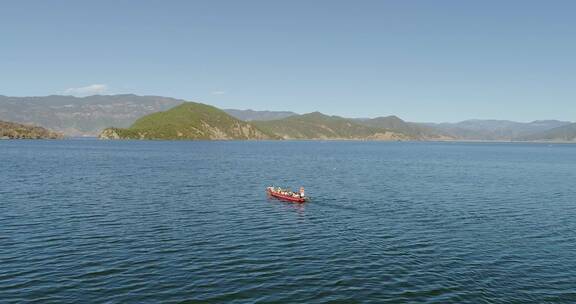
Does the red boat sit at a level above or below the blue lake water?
above

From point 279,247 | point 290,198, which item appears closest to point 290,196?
point 290,198

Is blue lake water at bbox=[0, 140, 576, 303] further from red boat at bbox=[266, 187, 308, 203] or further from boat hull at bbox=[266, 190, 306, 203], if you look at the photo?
boat hull at bbox=[266, 190, 306, 203]

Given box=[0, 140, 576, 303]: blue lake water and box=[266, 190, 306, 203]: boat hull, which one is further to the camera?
box=[266, 190, 306, 203]: boat hull

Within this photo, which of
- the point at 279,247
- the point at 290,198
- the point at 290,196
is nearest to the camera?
the point at 279,247

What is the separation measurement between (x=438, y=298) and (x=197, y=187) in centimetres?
6599

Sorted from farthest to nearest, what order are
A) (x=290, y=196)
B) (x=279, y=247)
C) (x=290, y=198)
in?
(x=290, y=196)
(x=290, y=198)
(x=279, y=247)

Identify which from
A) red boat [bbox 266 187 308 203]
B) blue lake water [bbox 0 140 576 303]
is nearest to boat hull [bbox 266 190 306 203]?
red boat [bbox 266 187 308 203]

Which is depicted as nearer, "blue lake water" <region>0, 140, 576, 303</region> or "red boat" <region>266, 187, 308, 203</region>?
"blue lake water" <region>0, 140, 576, 303</region>

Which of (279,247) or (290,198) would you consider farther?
(290,198)

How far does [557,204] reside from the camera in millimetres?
74188

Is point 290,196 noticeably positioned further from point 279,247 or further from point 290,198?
point 279,247

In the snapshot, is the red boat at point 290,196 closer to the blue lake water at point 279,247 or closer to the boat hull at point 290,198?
the boat hull at point 290,198

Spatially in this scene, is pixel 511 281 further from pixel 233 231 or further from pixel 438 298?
pixel 233 231

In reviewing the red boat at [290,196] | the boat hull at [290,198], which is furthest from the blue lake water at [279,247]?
the boat hull at [290,198]
